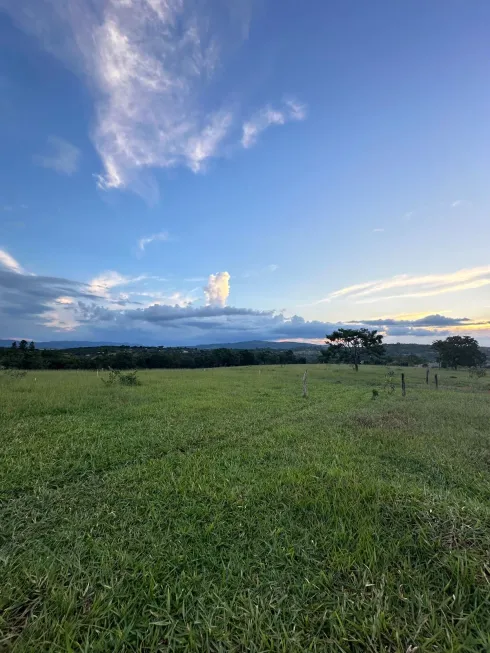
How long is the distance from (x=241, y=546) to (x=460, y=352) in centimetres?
8551

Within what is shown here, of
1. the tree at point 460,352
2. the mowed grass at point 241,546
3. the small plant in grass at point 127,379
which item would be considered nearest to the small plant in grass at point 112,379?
the small plant in grass at point 127,379

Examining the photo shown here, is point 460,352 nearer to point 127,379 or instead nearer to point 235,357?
point 235,357

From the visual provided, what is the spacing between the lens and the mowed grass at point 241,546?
2643mm

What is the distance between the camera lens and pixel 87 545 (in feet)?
12.4

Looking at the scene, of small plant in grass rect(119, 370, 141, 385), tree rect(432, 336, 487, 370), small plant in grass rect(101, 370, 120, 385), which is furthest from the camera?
tree rect(432, 336, 487, 370)

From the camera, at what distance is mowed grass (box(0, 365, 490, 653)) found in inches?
104

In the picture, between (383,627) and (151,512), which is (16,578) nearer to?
(151,512)

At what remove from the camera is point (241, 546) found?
3783 millimetres

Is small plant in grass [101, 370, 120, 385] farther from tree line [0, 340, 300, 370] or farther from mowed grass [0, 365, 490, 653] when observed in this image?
tree line [0, 340, 300, 370]

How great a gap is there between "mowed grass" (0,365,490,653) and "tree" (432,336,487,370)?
78.2 meters

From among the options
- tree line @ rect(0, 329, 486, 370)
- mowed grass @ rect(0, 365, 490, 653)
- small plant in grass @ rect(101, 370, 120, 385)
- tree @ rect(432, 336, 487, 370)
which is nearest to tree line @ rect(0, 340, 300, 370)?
tree line @ rect(0, 329, 486, 370)

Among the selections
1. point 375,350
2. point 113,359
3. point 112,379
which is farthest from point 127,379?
point 375,350

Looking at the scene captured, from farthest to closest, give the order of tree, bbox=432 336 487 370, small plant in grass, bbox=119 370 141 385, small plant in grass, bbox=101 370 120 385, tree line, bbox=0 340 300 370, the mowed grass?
tree, bbox=432 336 487 370, tree line, bbox=0 340 300 370, small plant in grass, bbox=119 370 141 385, small plant in grass, bbox=101 370 120 385, the mowed grass

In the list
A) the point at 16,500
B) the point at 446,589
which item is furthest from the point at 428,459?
the point at 16,500
